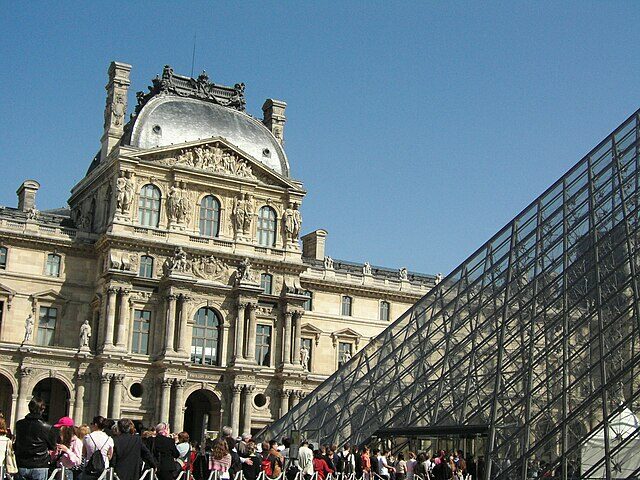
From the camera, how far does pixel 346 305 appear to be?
52375 millimetres

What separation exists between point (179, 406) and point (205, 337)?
3420 mm

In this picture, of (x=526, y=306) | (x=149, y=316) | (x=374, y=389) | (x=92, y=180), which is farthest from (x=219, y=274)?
(x=526, y=306)

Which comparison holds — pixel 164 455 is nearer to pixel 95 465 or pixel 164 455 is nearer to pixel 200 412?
pixel 95 465

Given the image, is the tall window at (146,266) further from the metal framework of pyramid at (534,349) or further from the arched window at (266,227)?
the metal framework of pyramid at (534,349)

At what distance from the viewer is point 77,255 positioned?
149 ft

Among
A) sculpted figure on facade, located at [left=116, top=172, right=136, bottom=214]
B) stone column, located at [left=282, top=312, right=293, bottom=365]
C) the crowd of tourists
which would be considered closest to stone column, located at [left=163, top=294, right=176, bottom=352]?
sculpted figure on facade, located at [left=116, top=172, right=136, bottom=214]

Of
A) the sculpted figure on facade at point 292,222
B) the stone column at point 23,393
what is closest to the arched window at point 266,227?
the sculpted figure on facade at point 292,222

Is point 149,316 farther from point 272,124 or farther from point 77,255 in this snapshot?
point 272,124

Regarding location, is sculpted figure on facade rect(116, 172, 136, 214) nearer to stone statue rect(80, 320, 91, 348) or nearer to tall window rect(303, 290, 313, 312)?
stone statue rect(80, 320, 91, 348)

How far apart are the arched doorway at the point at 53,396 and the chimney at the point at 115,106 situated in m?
10.8

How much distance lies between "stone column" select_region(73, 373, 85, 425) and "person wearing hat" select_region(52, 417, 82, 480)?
29.9 meters

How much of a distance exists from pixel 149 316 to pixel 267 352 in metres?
5.84

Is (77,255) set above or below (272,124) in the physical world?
below

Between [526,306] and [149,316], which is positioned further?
[149,316]
